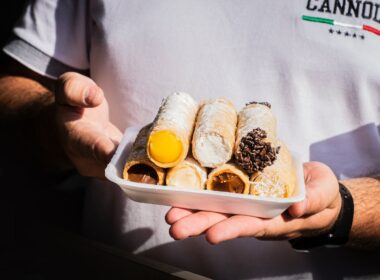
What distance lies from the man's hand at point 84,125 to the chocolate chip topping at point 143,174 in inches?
7.3

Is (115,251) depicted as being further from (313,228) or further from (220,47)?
(220,47)

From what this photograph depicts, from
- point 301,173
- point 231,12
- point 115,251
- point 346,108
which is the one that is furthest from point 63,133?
point 346,108

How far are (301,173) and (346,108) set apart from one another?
471mm

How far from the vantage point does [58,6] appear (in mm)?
1909

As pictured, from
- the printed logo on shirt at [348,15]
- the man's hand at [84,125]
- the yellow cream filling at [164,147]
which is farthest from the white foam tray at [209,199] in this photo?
the printed logo on shirt at [348,15]

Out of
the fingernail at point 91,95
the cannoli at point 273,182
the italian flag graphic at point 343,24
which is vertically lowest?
the cannoli at point 273,182

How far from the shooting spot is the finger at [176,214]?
1225mm

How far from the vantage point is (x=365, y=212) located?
5.20 ft

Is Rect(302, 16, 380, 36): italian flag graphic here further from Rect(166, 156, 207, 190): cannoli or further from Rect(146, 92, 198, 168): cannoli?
Rect(166, 156, 207, 190): cannoli

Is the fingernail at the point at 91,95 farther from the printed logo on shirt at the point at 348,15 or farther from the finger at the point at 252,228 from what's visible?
the printed logo on shirt at the point at 348,15

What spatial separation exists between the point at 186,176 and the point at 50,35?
110cm

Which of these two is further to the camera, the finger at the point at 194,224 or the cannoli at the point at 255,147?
the cannoli at the point at 255,147

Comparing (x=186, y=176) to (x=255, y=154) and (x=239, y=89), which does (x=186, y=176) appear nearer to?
(x=255, y=154)

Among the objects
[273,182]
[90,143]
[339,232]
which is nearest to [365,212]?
[339,232]
